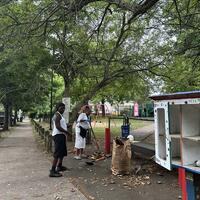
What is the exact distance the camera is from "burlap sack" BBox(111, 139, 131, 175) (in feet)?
34.1

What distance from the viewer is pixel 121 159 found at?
34.0 ft

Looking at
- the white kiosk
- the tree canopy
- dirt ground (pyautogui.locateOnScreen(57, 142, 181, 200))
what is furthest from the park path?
the tree canopy

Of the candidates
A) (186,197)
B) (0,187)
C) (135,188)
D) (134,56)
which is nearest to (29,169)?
(0,187)

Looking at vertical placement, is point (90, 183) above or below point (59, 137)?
below

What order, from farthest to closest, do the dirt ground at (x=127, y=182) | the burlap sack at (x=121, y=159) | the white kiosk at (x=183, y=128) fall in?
the burlap sack at (x=121, y=159), the dirt ground at (x=127, y=182), the white kiosk at (x=183, y=128)

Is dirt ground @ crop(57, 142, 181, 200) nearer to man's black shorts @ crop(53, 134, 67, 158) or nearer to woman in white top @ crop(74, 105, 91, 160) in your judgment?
man's black shorts @ crop(53, 134, 67, 158)

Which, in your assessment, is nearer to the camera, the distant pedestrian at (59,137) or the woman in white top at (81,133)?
the distant pedestrian at (59,137)

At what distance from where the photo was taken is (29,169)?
12.0m

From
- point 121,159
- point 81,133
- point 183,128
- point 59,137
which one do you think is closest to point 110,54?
point 81,133

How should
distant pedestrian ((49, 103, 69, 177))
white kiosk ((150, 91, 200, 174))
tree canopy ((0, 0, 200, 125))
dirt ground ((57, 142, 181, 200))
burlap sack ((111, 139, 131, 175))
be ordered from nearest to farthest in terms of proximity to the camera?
1. white kiosk ((150, 91, 200, 174))
2. dirt ground ((57, 142, 181, 200))
3. burlap sack ((111, 139, 131, 175))
4. distant pedestrian ((49, 103, 69, 177))
5. tree canopy ((0, 0, 200, 125))

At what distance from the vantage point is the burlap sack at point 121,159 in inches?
410

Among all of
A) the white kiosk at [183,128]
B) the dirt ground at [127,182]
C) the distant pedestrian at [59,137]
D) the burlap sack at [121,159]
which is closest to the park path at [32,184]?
the dirt ground at [127,182]

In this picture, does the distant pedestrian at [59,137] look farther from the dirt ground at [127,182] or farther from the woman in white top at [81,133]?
the woman in white top at [81,133]

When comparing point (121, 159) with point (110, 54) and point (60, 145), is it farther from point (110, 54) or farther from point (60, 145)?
point (110, 54)
